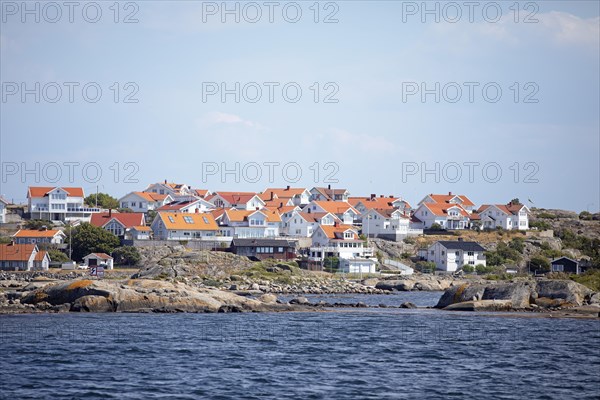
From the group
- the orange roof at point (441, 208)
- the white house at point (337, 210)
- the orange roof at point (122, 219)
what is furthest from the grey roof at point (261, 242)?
the orange roof at point (441, 208)

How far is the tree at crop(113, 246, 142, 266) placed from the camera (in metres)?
84.7

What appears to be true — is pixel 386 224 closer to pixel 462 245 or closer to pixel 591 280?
pixel 462 245

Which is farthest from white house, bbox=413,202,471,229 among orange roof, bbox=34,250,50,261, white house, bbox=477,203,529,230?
orange roof, bbox=34,250,50,261

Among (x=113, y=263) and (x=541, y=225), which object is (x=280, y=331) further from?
(x=541, y=225)

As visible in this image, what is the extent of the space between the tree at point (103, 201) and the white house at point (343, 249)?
3709 centimetres

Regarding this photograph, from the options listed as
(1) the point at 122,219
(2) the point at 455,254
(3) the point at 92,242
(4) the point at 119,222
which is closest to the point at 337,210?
(2) the point at 455,254

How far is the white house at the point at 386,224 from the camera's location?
11062cm

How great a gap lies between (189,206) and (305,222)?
14993 millimetres

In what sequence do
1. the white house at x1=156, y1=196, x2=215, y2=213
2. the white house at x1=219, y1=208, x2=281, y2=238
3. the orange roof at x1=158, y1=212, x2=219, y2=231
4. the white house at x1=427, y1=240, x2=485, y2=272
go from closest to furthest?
the orange roof at x1=158, y1=212, x2=219, y2=231 → the white house at x1=427, y1=240, x2=485, y2=272 → the white house at x1=219, y1=208, x2=281, y2=238 → the white house at x1=156, y1=196, x2=215, y2=213

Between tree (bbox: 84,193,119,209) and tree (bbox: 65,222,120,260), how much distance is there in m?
35.5

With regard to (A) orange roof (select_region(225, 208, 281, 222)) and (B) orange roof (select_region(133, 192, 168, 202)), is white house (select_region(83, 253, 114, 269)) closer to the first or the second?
(A) orange roof (select_region(225, 208, 281, 222))

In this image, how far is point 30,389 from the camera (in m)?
29.1

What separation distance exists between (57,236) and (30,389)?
65.2 meters

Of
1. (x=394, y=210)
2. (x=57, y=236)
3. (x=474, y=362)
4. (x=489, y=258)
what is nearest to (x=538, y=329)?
(x=474, y=362)
